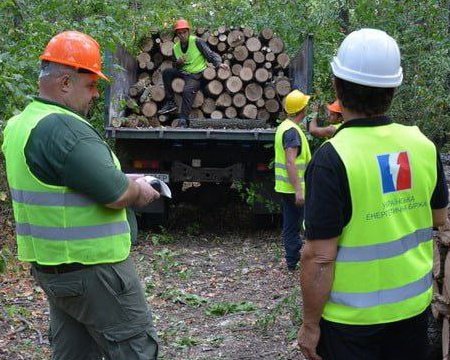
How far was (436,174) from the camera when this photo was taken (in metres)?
2.50

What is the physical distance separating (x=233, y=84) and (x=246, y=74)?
0.26m

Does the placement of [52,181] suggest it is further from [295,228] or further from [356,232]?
[295,228]

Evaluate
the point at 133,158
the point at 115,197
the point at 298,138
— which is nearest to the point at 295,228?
the point at 298,138

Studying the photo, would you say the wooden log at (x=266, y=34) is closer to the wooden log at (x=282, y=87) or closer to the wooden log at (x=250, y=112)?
the wooden log at (x=282, y=87)

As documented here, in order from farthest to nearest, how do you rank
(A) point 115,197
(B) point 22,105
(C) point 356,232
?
(B) point 22,105
(A) point 115,197
(C) point 356,232

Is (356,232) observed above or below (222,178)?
above

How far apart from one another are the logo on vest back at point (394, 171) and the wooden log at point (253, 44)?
26.1 ft

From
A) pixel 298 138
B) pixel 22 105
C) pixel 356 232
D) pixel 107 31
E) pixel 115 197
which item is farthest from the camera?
pixel 107 31


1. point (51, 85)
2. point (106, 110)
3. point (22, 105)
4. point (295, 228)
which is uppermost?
point (51, 85)

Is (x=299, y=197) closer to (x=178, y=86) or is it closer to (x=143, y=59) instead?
(x=178, y=86)

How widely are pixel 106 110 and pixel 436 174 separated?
6.21 meters

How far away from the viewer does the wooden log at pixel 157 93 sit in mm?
9516

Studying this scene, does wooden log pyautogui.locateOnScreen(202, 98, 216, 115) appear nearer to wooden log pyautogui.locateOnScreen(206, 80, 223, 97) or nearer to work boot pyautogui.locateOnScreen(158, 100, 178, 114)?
wooden log pyautogui.locateOnScreen(206, 80, 223, 97)

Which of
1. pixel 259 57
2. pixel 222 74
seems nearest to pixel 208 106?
pixel 222 74
